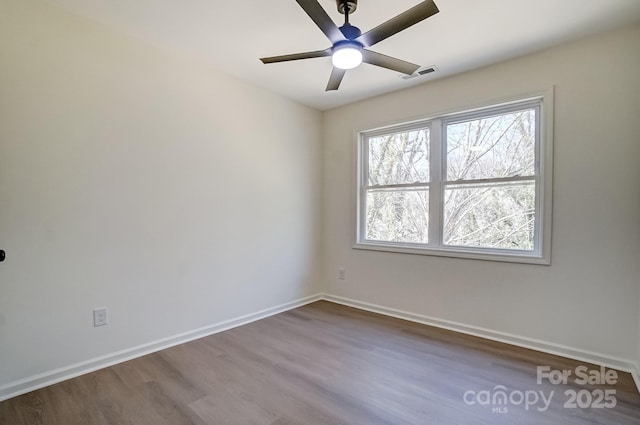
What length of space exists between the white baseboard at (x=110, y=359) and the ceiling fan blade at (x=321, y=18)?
2.64 metres

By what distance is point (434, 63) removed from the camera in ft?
9.28

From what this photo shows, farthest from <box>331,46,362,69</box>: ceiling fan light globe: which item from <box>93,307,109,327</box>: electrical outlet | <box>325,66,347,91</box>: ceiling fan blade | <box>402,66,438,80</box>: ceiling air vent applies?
<box>93,307,109,327</box>: electrical outlet

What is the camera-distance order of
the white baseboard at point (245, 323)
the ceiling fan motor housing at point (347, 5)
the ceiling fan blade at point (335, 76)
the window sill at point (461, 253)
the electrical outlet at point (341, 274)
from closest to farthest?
1. the ceiling fan motor housing at point (347, 5)
2. the white baseboard at point (245, 323)
3. the ceiling fan blade at point (335, 76)
4. the window sill at point (461, 253)
5. the electrical outlet at point (341, 274)

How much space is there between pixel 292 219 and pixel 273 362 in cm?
176

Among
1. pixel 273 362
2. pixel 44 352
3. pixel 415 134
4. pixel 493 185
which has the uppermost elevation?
pixel 415 134

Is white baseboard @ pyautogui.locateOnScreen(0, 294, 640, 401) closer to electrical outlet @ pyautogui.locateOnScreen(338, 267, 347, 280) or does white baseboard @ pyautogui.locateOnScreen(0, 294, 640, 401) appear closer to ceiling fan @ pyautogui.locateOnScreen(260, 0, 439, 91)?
electrical outlet @ pyautogui.locateOnScreen(338, 267, 347, 280)

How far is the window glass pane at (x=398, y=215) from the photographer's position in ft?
11.2

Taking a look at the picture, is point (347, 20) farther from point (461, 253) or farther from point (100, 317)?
point (100, 317)

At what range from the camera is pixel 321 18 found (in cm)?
164

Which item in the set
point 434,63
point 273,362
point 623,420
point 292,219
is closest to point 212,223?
point 292,219

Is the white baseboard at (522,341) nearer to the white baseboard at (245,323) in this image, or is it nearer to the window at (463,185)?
the white baseboard at (245,323)

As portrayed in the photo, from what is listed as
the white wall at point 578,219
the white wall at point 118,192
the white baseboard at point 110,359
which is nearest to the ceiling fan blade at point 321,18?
the white wall at point 118,192

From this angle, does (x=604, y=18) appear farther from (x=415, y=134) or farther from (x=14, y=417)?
(x=14, y=417)

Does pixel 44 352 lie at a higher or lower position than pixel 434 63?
lower
